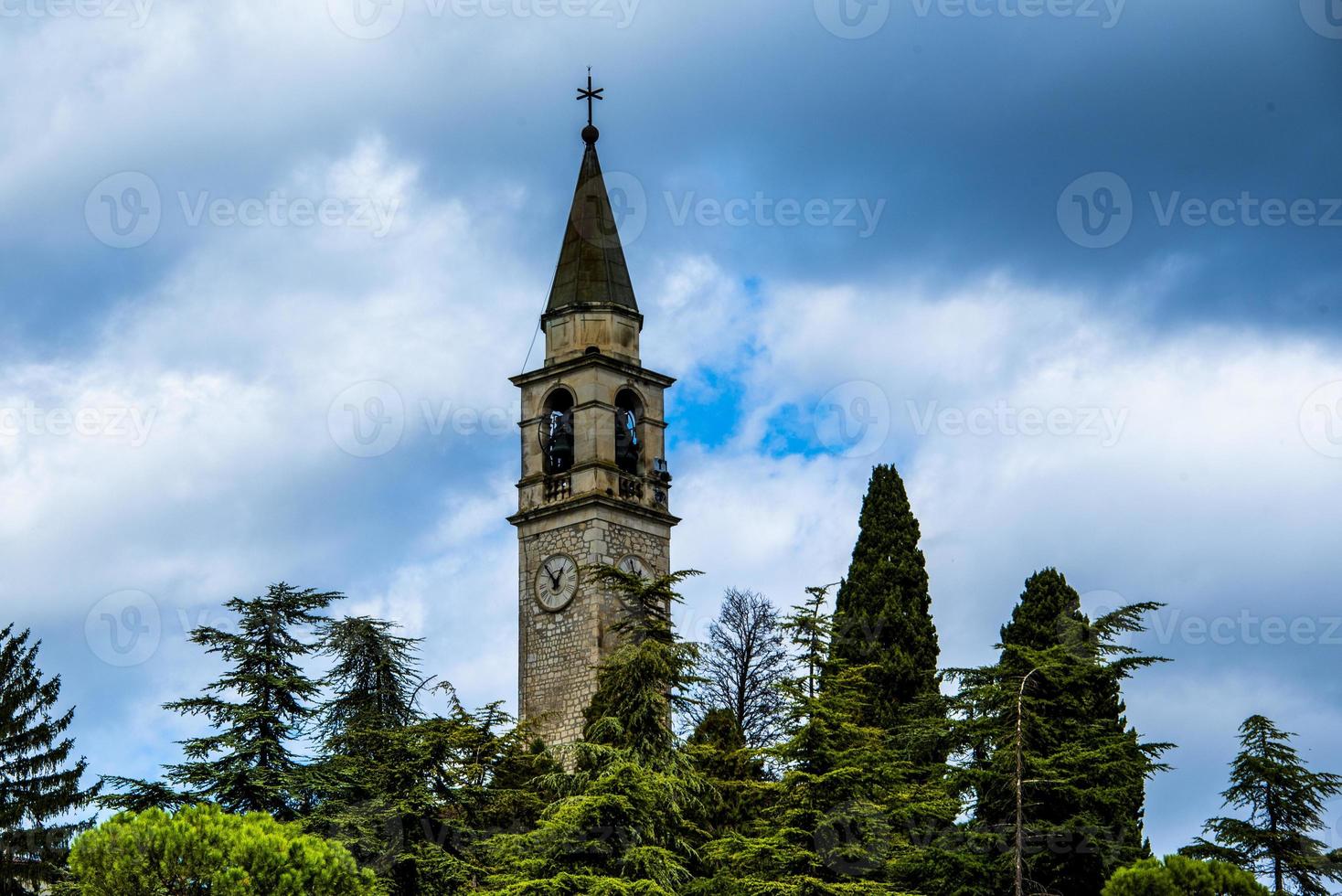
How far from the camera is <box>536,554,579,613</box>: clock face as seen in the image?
73.8 metres

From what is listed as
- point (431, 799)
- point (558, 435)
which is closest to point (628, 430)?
point (558, 435)

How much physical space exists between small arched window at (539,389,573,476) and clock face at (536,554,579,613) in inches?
99.9

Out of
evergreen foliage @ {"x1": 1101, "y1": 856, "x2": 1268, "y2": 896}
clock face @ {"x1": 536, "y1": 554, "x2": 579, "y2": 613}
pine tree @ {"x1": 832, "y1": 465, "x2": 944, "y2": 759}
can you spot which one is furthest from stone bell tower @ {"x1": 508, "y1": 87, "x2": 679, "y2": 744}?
evergreen foliage @ {"x1": 1101, "y1": 856, "x2": 1268, "y2": 896}

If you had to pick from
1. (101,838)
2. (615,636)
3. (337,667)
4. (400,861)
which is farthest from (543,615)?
(101,838)

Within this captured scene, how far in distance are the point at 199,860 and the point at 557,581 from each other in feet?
70.6

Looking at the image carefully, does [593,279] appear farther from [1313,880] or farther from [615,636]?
[1313,880]

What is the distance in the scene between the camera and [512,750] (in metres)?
61.5

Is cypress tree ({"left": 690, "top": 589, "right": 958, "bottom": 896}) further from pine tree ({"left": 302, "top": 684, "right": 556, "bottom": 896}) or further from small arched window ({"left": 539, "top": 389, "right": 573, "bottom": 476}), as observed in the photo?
small arched window ({"left": 539, "top": 389, "right": 573, "bottom": 476})

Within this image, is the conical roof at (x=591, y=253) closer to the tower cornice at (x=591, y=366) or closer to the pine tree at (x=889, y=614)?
the tower cornice at (x=591, y=366)

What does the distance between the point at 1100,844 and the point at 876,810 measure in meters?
4.30

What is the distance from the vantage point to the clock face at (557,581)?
73.8 meters

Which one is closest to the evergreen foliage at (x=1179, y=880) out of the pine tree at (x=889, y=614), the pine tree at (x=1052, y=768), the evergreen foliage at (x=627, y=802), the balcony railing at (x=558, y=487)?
the pine tree at (x=1052, y=768)

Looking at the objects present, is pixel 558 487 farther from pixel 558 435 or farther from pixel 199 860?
pixel 199 860

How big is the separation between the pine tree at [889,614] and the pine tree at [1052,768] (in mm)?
5275
